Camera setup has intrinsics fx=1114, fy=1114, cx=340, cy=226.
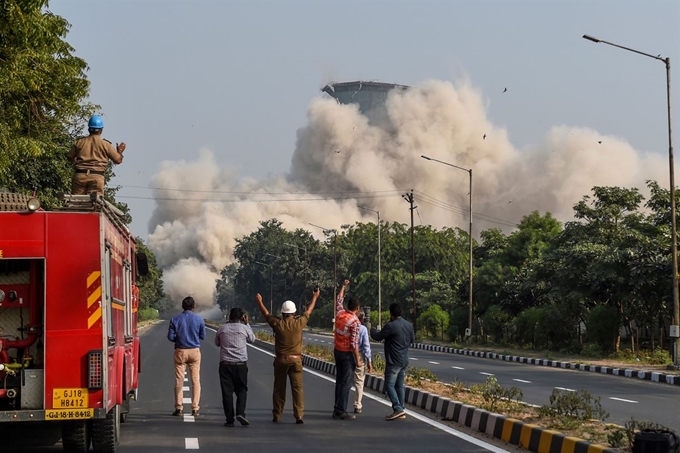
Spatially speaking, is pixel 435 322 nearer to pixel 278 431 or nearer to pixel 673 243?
pixel 673 243

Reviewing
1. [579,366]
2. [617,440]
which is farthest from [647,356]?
[617,440]

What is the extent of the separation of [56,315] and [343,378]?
645 centimetres

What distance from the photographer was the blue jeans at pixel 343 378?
15.6 meters

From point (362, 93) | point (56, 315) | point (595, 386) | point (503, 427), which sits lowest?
point (595, 386)

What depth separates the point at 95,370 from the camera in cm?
1016

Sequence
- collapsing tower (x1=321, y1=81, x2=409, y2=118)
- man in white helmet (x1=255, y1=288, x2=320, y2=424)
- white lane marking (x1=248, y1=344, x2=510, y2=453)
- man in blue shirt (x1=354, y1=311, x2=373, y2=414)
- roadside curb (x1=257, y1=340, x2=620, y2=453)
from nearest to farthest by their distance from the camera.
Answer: roadside curb (x1=257, y1=340, x2=620, y2=453), white lane marking (x1=248, y1=344, x2=510, y2=453), man in white helmet (x1=255, y1=288, x2=320, y2=424), man in blue shirt (x1=354, y1=311, x2=373, y2=414), collapsing tower (x1=321, y1=81, x2=409, y2=118)

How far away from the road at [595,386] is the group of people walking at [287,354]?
3.07 metres

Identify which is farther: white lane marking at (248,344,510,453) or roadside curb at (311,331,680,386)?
roadside curb at (311,331,680,386)

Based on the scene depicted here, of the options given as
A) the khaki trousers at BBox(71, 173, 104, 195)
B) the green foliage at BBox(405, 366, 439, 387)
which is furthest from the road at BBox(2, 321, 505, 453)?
the khaki trousers at BBox(71, 173, 104, 195)

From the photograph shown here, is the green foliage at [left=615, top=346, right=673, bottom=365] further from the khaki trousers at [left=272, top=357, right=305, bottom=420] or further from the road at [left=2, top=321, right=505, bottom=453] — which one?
the khaki trousers at [left=272, top=357, right=305, bottom=420]

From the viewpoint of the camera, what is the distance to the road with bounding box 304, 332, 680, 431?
17031 mm

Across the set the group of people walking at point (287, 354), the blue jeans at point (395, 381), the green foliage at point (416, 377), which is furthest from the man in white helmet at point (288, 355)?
the green foliage at point (416, 377)

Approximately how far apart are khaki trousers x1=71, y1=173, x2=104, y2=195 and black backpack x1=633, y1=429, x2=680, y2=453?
7.01 metres

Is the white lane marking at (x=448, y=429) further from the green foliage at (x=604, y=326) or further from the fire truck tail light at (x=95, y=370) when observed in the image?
the green foliage at (x=604, y=326)
